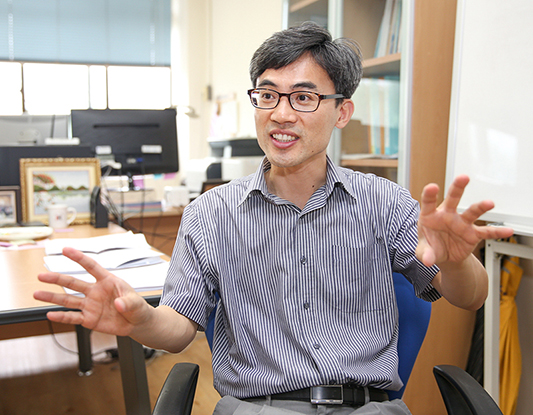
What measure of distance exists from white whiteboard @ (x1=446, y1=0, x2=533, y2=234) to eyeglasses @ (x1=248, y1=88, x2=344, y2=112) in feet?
2.40

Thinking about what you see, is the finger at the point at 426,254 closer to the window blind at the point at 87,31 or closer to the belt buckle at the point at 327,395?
the belt buckle at the point at 327,395

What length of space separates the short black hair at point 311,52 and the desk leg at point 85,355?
2.01m

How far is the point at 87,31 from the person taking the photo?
5988 millimetres

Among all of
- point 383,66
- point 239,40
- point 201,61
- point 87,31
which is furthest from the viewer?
point 201,61

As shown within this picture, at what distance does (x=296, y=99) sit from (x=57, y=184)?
1.62 m

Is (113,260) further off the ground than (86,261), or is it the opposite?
(86,261)

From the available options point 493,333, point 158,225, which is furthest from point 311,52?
point 158,225

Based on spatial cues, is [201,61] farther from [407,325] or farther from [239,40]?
[407,325]

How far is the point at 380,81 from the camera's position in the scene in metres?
2.14

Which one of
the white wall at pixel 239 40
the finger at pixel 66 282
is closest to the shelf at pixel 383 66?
the finger at pixel 66 282

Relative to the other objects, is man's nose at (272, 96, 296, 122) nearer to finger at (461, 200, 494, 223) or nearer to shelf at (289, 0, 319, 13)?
finger at (461, 200, 494, 223)

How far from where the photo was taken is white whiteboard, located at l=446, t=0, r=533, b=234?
1532mm

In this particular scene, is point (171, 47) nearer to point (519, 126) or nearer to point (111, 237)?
point (111, 237)

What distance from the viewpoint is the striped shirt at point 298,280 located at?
3.51 ft
